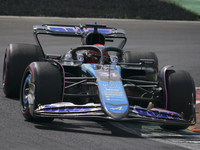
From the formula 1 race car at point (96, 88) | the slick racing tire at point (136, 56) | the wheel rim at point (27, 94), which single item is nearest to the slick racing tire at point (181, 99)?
the formula 1 race car at point (96, 88)

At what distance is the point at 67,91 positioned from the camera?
740 centimetres

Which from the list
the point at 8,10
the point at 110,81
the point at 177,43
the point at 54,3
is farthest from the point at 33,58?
the point at 54,3

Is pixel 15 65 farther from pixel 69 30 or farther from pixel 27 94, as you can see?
pixel 69 30

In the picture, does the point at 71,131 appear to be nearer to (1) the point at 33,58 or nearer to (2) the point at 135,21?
(1) the point at 33,58

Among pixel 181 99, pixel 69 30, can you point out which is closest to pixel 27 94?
pixel 181 99

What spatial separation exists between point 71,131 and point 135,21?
46.2ft

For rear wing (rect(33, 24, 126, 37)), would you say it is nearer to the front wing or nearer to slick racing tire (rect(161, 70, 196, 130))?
slick racing tire (rect(161, 70, 196, 130))

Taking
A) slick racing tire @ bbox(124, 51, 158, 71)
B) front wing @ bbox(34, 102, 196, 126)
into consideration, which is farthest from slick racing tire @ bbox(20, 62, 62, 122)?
slick racing tire @ bbox(124, 51, 158, 71)

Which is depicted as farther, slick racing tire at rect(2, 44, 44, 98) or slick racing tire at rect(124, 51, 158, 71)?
slick racing tire at rect(124, 51, 158, 71)

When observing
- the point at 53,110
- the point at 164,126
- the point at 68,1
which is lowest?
the point at 164,126

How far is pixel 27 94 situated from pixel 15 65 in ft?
4.37

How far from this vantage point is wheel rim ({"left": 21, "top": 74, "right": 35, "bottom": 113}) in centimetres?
629

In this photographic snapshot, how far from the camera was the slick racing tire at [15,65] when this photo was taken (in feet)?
25.8

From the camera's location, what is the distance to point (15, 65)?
7879 mm
